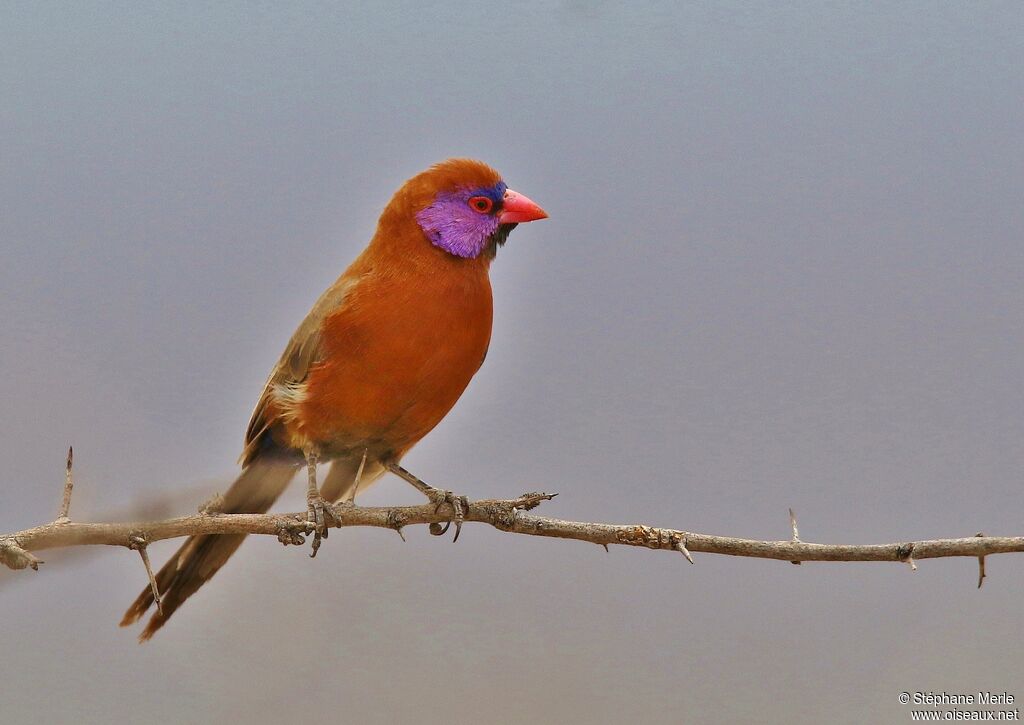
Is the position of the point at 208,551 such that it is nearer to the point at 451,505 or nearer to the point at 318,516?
the point at 318,516

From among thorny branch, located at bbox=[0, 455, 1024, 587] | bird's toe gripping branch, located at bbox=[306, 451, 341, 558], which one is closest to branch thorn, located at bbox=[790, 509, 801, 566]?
thorny branch, located at bbox=[0, 455, 1024, 587]

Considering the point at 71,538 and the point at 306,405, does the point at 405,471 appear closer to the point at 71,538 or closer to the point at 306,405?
the point at 306,405

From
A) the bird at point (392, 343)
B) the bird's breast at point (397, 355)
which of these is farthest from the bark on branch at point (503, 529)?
the bird's breast at point (397, 355)

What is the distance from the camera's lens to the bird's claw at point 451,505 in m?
2.66

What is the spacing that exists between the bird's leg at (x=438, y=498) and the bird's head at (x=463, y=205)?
0.66 m

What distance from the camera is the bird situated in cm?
268

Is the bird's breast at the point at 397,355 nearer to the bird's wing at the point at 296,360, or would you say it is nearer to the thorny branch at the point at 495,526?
the bird's wing at the point at 296,360

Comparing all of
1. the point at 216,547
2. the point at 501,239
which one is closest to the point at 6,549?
the point at 216,547

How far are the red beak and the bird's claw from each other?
2.51 feet

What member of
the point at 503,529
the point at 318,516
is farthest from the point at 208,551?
the point at 503,529

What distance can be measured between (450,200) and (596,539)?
3.37 feet

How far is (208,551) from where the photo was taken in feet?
9.52

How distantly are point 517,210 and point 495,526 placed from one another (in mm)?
850

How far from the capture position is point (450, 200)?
9.11 feet
